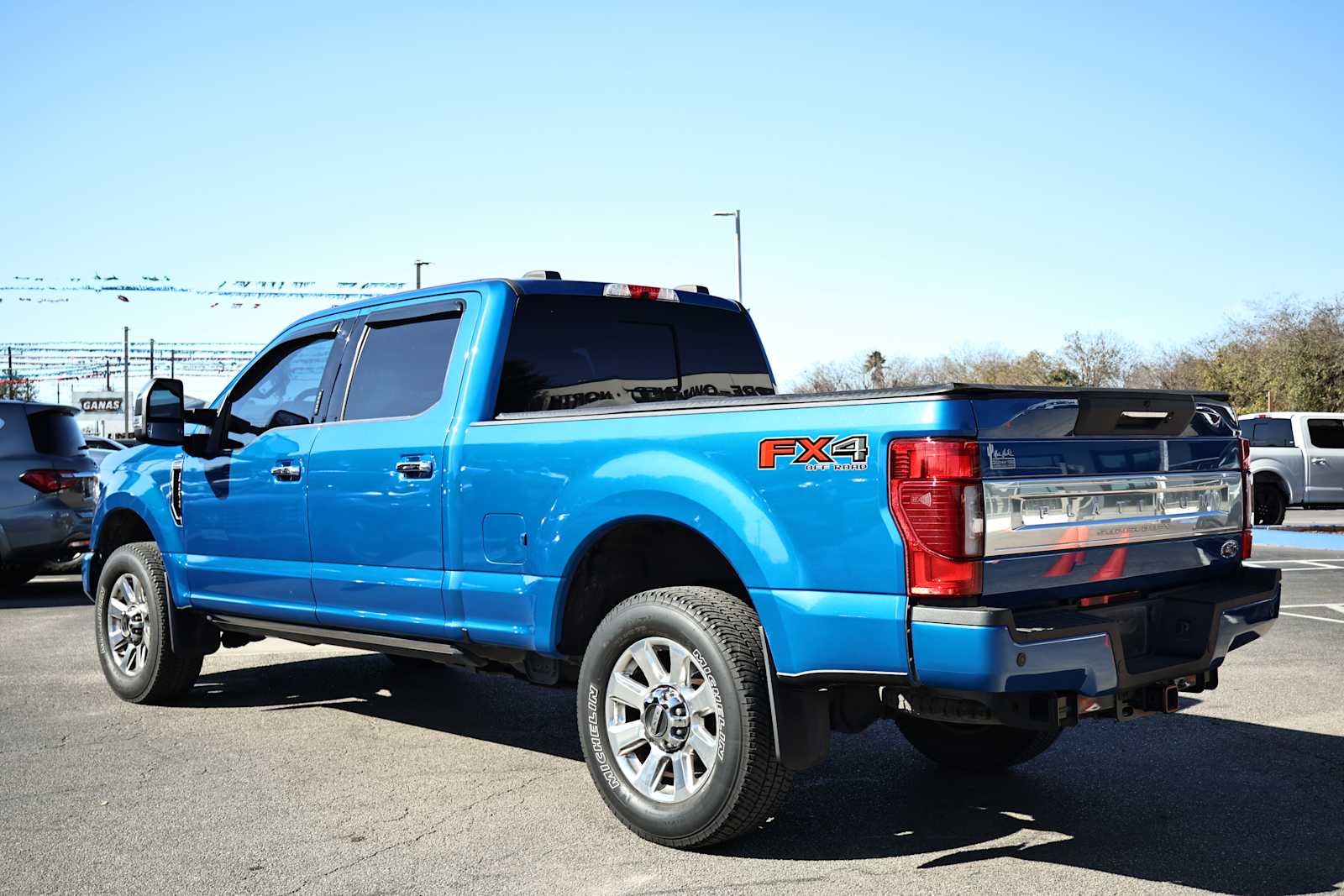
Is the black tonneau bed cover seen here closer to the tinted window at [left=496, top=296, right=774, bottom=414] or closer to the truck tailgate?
the truck tailgate

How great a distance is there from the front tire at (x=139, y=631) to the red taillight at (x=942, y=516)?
461 centimetres

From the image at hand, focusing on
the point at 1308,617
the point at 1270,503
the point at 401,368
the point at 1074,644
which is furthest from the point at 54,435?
the point at 1270,503

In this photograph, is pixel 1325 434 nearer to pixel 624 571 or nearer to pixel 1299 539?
pixel 1299 539

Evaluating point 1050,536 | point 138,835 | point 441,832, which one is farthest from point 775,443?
point 138,835

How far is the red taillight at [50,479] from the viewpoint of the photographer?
38.3 ft

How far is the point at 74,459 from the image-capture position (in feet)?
39.6

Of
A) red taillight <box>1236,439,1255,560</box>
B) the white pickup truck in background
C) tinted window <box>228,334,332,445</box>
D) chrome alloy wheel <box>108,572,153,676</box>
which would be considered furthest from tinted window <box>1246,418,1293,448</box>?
chrome alloy wheel <box>108,572,153,676</box>

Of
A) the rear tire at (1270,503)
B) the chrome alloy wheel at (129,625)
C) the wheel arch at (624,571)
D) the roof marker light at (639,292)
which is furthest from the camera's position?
the rear tire at (1270,503)

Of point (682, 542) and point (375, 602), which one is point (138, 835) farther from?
point (682, 542)

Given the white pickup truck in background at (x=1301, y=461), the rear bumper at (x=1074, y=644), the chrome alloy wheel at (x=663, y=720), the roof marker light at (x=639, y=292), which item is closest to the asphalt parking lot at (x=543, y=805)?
the chrome alloy wheel at (x=663, y=720)

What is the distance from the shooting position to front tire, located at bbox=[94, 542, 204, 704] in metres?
6.95

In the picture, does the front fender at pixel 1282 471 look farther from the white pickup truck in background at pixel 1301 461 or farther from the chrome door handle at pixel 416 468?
the chrome door handle at pixel 416 468

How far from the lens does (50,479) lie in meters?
11.8

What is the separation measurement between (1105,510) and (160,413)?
15.3 ft
